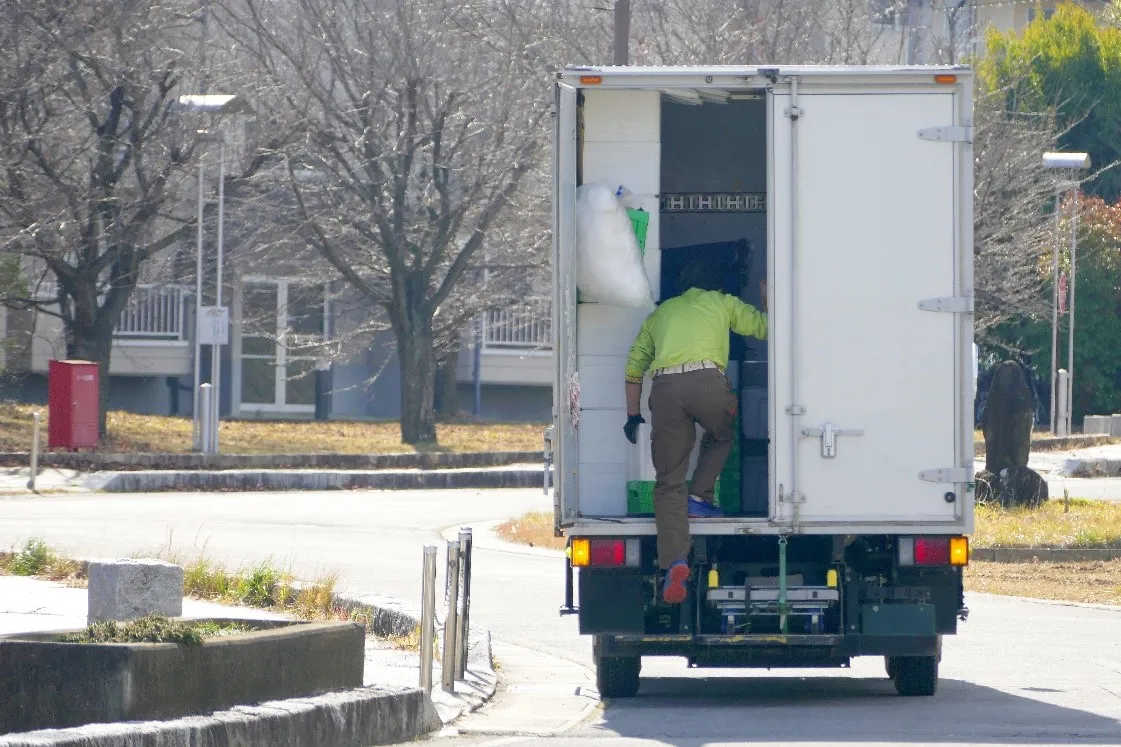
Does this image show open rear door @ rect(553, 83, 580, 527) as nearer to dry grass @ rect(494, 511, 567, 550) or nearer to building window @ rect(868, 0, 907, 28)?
dry grass @ rect(494, 511, 567, 550)

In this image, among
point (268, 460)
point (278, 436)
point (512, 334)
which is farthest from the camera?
point (512, 334)

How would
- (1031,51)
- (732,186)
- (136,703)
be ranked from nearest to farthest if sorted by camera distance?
(136,703) → (732,186) → (1031,51)

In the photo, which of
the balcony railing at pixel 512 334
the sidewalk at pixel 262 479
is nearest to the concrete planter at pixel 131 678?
the sidewalk at pixel 262 479

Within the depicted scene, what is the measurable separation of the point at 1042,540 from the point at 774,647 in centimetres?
979

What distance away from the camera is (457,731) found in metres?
8.54

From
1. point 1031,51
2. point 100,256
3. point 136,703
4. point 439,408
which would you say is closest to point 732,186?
point 136,703

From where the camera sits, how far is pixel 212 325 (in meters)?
28.3

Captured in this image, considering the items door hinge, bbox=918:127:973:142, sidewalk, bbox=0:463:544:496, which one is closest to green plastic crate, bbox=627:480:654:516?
door hinge, bbox=918:127:973:142

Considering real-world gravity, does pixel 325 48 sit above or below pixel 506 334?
above

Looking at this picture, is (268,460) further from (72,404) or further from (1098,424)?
(1098,424)

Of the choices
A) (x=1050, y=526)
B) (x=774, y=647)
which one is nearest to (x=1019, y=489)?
(x=1050, y=526)

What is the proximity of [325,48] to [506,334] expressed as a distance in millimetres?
15144

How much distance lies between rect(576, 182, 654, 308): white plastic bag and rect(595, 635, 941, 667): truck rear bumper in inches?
69.2

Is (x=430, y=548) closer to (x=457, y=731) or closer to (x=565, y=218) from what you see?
(x=457, y=731)
